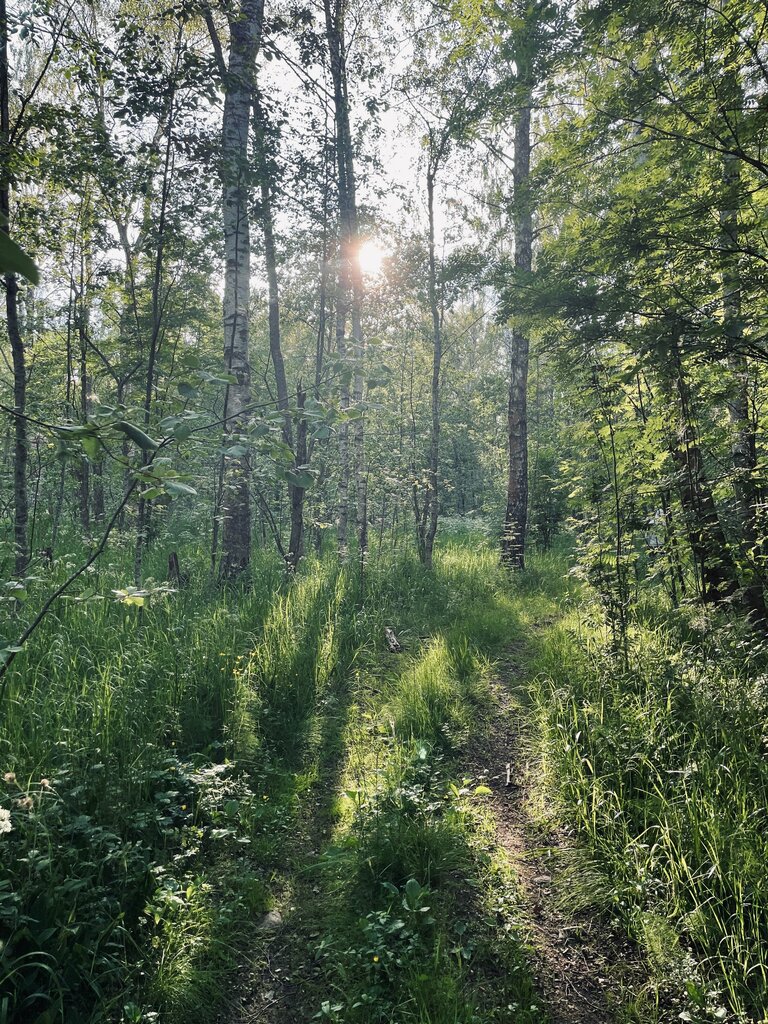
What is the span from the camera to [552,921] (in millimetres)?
2506

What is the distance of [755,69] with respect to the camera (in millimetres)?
3232

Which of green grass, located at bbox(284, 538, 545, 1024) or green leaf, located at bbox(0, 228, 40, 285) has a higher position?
green leaf, located at bbox(0, 228, 40, 285)

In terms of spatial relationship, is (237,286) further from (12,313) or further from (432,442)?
(432,442)

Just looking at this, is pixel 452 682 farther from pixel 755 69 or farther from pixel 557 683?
pixel 755 69

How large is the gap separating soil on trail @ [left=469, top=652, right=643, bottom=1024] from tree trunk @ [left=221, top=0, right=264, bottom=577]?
4499 mm

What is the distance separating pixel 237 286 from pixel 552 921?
7.16m

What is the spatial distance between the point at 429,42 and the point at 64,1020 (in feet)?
48.0

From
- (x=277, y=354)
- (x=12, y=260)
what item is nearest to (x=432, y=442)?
(x=277, y=354)

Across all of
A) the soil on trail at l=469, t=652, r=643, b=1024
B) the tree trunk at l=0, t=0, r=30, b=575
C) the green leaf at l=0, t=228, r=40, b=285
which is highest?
the tree trunk at l=0, t=0, r=30, b=575

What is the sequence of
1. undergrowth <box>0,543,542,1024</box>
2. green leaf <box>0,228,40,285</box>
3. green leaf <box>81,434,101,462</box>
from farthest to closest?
undergrowth <box>0,543,542,1024</box>
green leaf <box>81,434,101,462</box>
green leaf <box>0,228,40,285</box>

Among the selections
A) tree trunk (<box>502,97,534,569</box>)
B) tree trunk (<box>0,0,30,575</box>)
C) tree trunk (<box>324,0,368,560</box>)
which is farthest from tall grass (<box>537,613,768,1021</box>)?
tree trunk (<box>502,97,534,569</box>)

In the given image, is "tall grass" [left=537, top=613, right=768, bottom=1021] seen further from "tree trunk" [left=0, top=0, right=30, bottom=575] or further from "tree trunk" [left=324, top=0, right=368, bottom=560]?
"tree trunk" [left=324, top=0, right=368, bottom=560]

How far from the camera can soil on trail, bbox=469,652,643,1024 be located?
2.15 metres

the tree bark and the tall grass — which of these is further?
the tree bark
